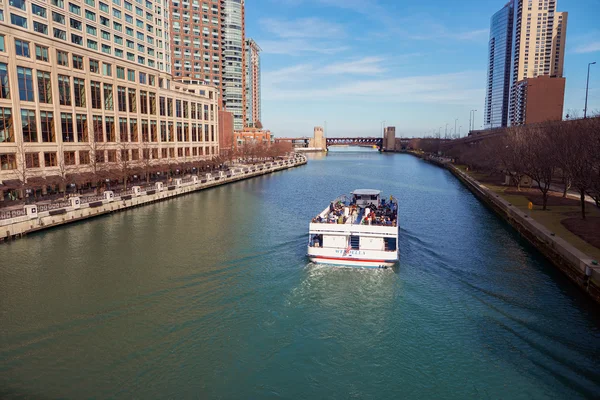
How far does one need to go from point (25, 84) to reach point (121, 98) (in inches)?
834

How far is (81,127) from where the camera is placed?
63.8 meters

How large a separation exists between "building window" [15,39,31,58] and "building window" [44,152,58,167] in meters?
12.7

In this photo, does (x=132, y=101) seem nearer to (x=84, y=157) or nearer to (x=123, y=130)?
(x=123, y=130)

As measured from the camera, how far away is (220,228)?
44688 mm

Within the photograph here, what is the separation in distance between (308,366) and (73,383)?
9.82 metres

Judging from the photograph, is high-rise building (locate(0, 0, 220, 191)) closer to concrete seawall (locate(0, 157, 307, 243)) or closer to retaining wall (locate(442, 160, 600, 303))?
concrete seawall (locate(0, 157, 307, 243))

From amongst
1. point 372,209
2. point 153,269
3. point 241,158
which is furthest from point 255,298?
point 241,158

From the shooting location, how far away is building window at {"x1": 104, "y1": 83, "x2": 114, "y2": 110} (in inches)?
2756

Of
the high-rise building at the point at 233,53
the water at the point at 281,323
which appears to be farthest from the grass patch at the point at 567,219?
the high-rise building at the point at 233,53

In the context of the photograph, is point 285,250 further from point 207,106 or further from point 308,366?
point 207,106

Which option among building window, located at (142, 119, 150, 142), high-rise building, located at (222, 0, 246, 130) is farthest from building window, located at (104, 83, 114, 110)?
high-rise building, located at (222, 0, 246, 130)

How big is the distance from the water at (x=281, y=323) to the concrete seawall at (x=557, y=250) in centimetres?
89

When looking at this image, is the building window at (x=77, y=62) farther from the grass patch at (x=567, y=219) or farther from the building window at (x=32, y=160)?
the grass patch at (x=567, y=219)

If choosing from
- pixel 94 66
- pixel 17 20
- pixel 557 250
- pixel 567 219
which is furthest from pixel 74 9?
pixel 557 250
